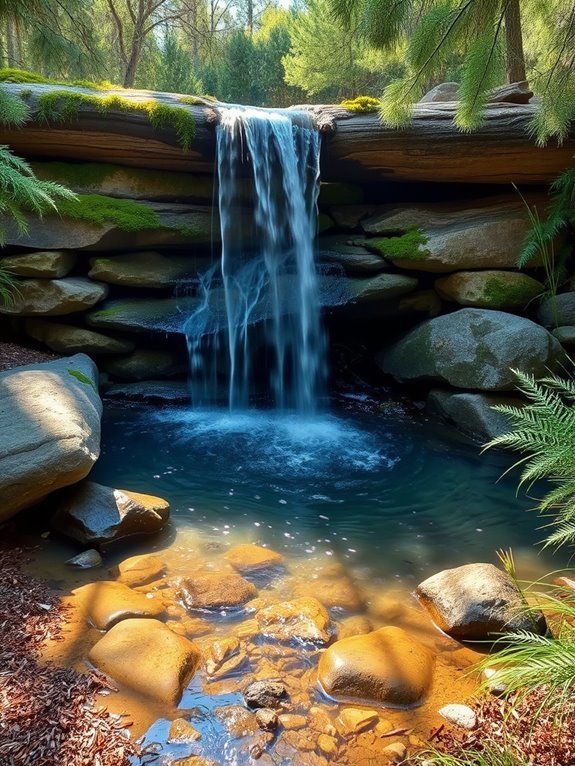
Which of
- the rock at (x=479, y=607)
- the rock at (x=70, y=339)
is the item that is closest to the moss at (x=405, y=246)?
the rock at (x=70, y=339)

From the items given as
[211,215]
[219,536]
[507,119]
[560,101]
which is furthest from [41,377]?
[507,119]

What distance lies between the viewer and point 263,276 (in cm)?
756

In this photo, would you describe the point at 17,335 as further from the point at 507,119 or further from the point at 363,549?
the point at 507,119

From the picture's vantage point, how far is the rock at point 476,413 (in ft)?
19.6

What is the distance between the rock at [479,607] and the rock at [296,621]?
2.18 ft

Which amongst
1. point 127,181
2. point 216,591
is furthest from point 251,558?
point 127,181

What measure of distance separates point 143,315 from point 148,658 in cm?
500

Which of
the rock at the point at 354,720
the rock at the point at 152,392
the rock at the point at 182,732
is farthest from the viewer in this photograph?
the rock at the point at 152,392

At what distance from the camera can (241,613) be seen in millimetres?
3012

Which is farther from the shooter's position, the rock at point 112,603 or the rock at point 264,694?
the rock at point 112,603

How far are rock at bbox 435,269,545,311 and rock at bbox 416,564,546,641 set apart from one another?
4.57 m

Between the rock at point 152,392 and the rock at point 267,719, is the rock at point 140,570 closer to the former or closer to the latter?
the rock at point 267,719

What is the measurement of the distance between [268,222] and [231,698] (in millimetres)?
6478

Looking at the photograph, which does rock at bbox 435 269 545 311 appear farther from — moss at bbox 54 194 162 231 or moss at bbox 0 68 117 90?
moss at bbox 0 68 117 90
